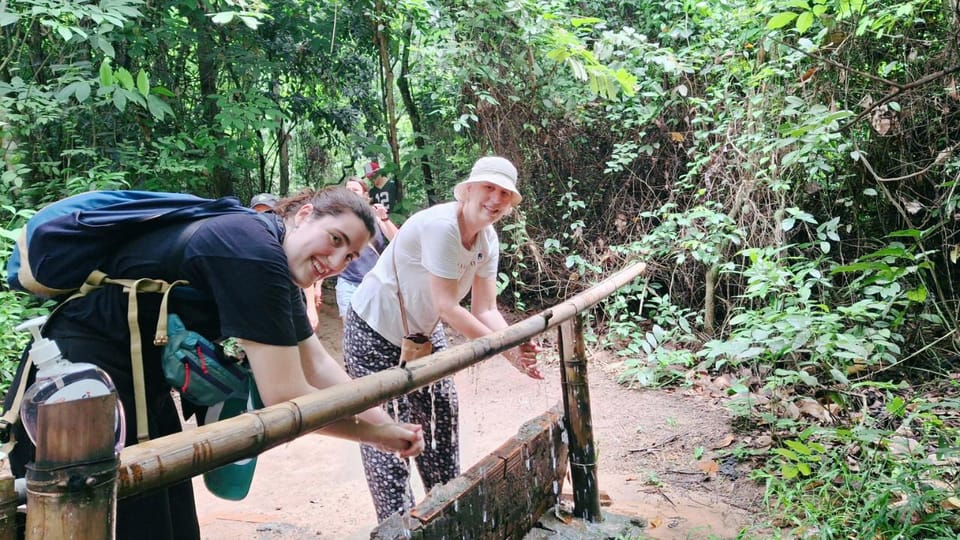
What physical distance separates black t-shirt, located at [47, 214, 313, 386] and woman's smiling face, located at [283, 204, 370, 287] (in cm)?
11

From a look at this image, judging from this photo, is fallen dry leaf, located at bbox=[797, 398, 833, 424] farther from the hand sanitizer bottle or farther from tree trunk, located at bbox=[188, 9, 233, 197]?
tree trunk, located at bbox=[188, 9, 233, 197]

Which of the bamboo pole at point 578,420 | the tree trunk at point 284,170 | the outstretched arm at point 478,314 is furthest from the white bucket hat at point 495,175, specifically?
the tree trunk at point 284,170

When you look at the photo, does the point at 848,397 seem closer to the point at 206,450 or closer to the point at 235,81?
the point at 206,450

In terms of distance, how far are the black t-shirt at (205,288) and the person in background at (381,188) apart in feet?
17.4

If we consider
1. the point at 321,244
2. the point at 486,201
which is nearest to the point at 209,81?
the point at 486,201

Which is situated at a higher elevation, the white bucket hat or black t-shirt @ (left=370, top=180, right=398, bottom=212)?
the white bucket hat

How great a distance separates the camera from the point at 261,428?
1134 mm

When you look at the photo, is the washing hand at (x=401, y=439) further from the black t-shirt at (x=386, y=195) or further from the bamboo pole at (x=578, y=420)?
the black t-shirt at (x=386, y=195)

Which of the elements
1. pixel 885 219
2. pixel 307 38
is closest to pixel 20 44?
pixel 307 38

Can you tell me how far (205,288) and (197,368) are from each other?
0.56 ft

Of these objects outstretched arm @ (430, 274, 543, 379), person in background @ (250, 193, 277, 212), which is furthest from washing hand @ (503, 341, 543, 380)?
person in background @ (250, 193, 277, 212)

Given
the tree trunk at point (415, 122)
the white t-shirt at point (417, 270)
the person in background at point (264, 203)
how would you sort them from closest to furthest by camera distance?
the person in background at point (264, 203) < the white t-shirt at point (417, 270) < the tree trunk at point (415, 122)

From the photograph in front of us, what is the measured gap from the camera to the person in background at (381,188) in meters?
6.64

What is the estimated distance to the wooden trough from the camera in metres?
1.71
